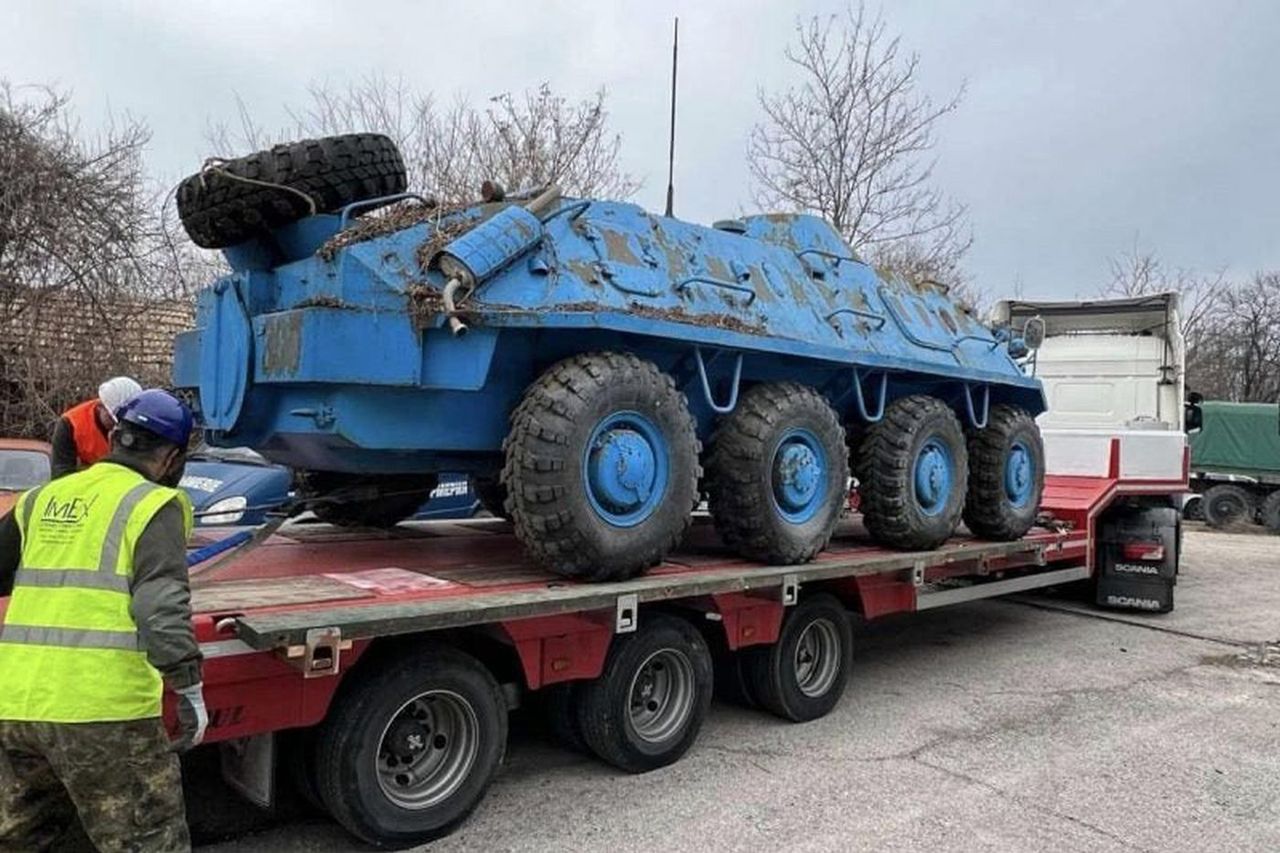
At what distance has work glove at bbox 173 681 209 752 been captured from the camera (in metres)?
3.04

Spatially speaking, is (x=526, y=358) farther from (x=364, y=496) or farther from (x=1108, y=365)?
(x=1108, y=365)

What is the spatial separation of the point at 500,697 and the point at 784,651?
2156mm

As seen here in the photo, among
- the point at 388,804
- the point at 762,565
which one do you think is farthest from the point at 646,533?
the point at 388,804

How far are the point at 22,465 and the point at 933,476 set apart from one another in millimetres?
6780

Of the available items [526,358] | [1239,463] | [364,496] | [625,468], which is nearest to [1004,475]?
[625,468]

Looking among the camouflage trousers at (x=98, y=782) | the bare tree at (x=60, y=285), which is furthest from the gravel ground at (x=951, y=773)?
the bare tree at (x=60, y=285)

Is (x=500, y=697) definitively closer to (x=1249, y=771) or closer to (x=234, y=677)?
(x=234, y=677)

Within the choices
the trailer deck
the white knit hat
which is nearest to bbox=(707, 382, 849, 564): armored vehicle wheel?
the trailer deck

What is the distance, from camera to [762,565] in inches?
236

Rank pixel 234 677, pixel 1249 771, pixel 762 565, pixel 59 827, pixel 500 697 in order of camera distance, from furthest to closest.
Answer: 1. pixel 762 565
2. pixel 1249 771
3. pixel 500 697
4. pixel 234 677
5. pixel 59 827

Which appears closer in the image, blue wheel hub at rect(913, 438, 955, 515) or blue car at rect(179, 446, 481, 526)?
blue wheel hub at rect(913, 438, 955, 515)

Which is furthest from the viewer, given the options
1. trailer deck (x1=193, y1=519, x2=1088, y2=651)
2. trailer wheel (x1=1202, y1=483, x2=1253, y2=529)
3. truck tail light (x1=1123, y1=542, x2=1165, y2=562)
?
trailer wheel (x1=1202, y1=483, x2=1253, y2=529)

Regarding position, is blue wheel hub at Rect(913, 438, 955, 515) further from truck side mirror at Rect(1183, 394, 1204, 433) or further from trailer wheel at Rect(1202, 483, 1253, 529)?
trailer wheel at Rect(1202, 483, 1253, 529)

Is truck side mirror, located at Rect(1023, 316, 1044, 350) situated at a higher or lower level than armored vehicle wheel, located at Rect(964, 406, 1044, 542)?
higher
